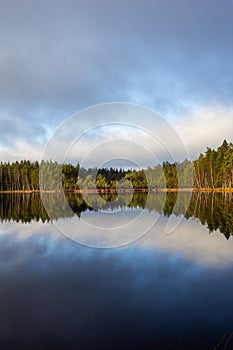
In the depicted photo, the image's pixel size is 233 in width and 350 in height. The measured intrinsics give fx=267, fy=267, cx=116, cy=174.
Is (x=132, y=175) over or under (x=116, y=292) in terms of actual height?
over

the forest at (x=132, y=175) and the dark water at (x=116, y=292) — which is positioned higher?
the forest at (x=132, y=175)

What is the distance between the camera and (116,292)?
6.24 metres

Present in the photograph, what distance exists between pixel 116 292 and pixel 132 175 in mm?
16644

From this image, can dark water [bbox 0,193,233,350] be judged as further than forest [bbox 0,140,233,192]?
No

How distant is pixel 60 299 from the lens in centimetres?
590

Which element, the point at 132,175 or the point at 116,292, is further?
the point at 132,175

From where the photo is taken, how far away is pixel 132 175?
22.6 meters

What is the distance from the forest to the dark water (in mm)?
1899

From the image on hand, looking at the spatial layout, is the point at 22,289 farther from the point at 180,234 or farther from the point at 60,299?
the point at 180,234

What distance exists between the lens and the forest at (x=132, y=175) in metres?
8.16

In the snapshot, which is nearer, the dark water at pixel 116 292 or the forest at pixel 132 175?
the dark water at pixel 116 292

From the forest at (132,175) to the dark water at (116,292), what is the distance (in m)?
1.90

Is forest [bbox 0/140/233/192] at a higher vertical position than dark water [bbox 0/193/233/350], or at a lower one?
higher

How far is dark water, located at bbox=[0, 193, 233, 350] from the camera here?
445cm
